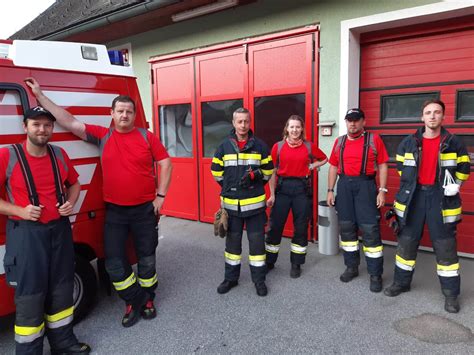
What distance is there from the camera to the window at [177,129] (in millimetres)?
6414

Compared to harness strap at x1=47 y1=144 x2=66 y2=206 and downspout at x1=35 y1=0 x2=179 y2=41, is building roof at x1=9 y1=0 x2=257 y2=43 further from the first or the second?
harness strap at x1=47 y1=144 x2=66 y2=206

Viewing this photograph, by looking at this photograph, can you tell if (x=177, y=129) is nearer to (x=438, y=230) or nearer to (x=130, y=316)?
(x=130, y=316)

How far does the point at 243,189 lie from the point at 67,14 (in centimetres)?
687

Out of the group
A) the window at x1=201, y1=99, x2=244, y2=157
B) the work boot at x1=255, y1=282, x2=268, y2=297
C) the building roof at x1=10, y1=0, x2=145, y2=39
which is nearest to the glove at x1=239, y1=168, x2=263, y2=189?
the work boot at x1=255, y1=282, x2=268, y2=297

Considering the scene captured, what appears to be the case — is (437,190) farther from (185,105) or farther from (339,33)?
(185,105)

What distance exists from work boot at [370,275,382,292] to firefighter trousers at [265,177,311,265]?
78 cm

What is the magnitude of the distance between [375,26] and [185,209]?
430cm

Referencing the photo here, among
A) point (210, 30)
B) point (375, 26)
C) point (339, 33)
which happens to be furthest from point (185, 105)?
point (375, 26)

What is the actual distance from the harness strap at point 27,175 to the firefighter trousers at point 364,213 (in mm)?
2881

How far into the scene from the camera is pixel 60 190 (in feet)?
8.41

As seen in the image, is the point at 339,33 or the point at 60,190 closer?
the point at 60,190

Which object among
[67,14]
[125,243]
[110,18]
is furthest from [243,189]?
[67,14]

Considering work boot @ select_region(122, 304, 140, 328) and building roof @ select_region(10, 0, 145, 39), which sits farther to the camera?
building roof @ select_region(10, 0, 145, 39)

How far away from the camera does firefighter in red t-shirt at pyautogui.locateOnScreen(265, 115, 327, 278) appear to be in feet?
12.7
